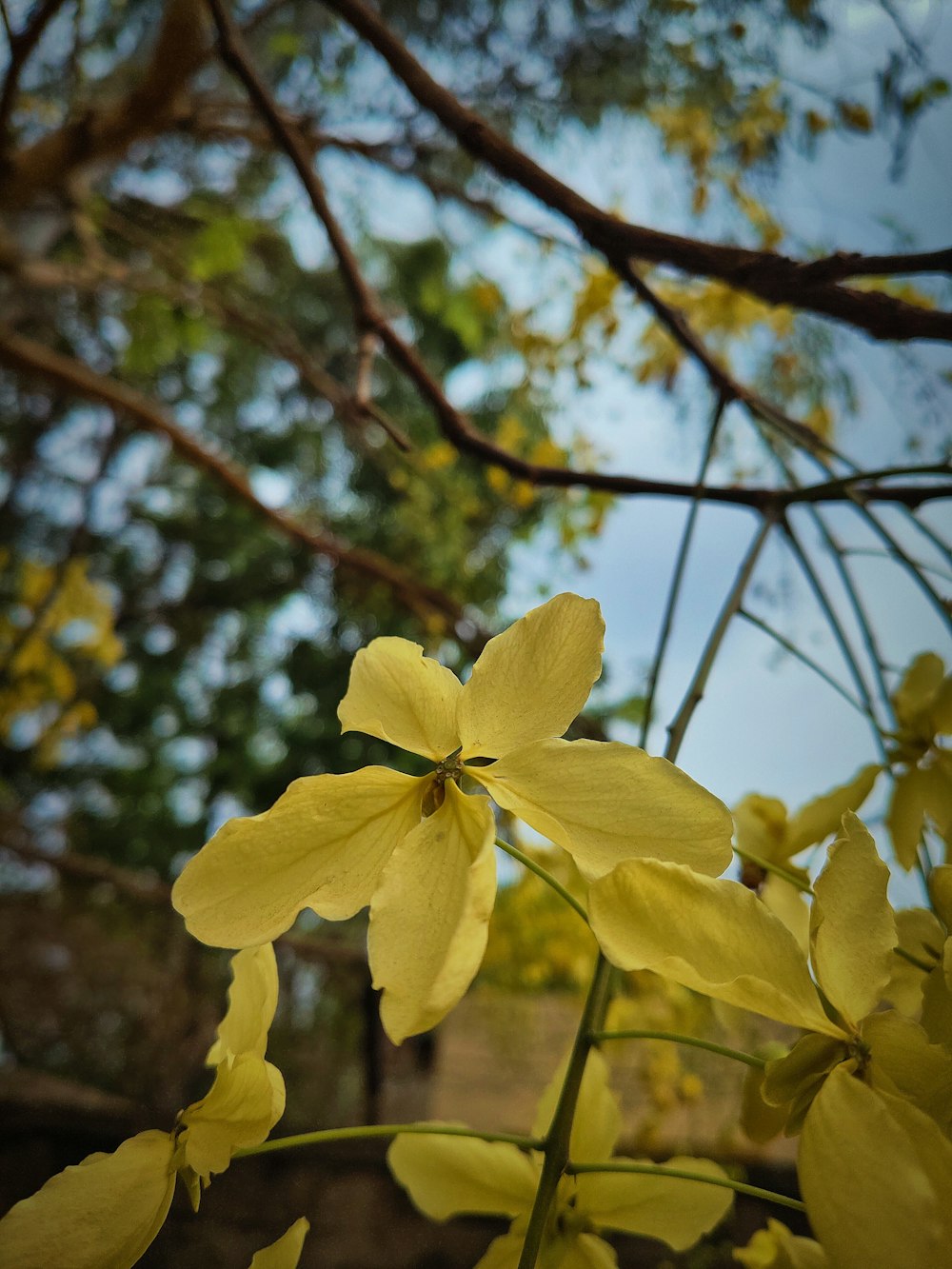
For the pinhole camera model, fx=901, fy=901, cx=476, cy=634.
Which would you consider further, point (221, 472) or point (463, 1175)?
point (221, 472)

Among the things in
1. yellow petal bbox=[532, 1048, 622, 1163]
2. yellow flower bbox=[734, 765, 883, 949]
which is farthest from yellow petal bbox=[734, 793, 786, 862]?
yellow petal bbox=[532, 1048, 622, 1163]

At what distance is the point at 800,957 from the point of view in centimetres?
23

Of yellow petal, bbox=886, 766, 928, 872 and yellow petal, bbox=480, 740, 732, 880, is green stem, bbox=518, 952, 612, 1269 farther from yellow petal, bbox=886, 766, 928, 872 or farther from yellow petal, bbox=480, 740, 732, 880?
yellow petal, bbox=886, 766, 928, 872

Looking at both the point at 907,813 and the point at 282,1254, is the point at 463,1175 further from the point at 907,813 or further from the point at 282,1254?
the point at 907,813

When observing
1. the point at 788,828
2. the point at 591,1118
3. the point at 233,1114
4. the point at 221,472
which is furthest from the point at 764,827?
the point at 221,472

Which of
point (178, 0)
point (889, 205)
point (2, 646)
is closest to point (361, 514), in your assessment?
point (2, 646)

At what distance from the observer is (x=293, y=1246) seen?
9.8 inches

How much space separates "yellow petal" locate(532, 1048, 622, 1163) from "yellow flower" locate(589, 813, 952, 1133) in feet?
0.39

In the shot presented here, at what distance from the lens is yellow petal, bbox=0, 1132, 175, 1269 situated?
0.75 feet

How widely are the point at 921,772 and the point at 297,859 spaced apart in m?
0.26

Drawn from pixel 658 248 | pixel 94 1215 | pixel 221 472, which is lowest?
pixel 94 1215

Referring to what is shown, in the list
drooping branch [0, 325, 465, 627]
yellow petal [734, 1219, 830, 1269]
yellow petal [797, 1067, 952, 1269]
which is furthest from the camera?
drooping branch [0, 325, 465, 627]

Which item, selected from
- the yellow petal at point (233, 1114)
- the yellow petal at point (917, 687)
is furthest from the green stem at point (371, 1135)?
the yellow petal at point (917, 687)

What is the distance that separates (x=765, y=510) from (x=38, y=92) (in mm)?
2029
